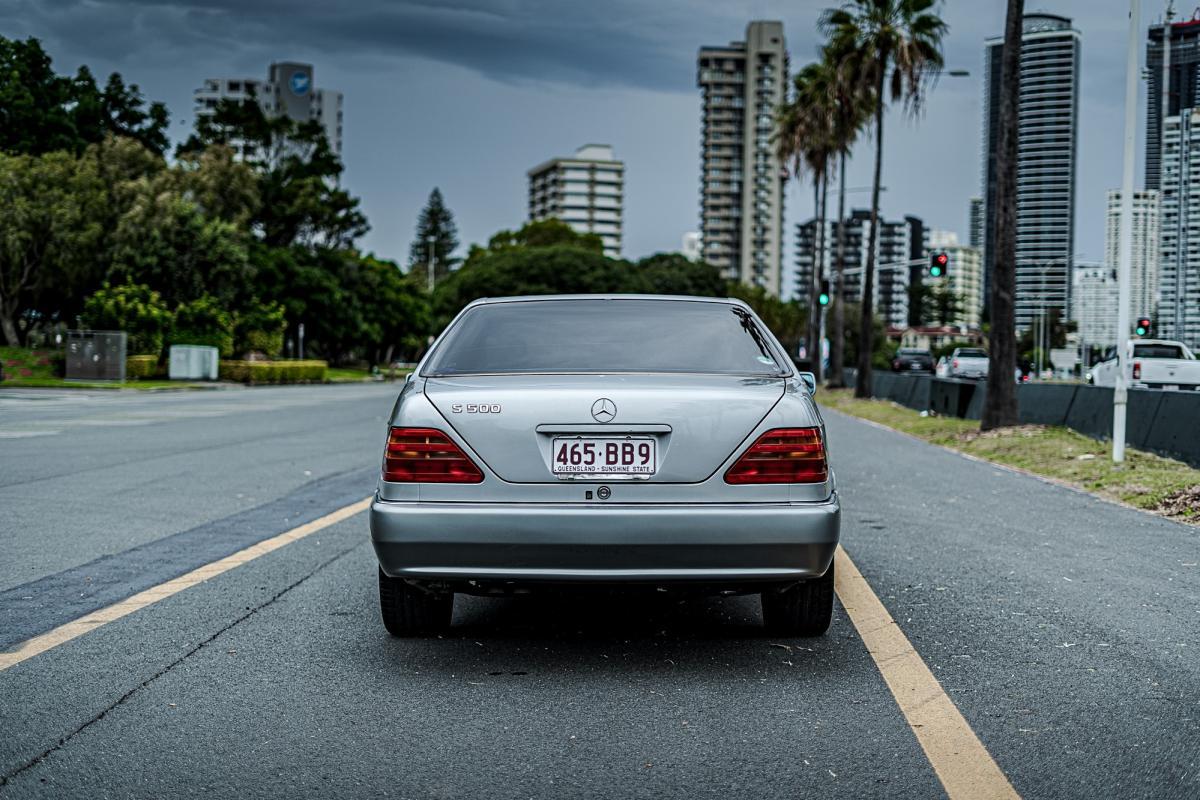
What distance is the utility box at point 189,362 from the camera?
48906 millimetres

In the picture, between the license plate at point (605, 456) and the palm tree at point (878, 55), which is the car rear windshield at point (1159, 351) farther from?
the license plate at point (605, 456)

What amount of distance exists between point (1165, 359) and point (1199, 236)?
17420 mm

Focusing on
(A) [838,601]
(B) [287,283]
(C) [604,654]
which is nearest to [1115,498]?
(A) [838,601]

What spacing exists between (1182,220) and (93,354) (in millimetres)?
37710

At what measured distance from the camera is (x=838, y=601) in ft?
20.4

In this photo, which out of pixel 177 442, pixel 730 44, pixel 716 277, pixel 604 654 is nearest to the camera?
pixel 604 654

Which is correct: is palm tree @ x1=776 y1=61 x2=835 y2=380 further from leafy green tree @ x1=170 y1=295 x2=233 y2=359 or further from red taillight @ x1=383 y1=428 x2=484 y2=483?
red taillight @ x1=383 y1=428 x2=484 y2=483

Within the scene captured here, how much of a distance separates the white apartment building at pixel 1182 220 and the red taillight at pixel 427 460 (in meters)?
25.0

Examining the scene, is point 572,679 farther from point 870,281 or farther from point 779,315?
point 779,315

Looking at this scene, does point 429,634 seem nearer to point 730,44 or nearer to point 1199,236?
point 1199,236

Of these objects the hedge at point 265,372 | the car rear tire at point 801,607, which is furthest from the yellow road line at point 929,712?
the hedge at point 265,372

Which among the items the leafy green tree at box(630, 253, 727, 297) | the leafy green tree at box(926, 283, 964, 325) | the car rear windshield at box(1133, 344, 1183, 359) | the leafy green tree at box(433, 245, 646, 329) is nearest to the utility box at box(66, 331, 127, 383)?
the car rear windshield at box(1133, 344, 1183, 359)

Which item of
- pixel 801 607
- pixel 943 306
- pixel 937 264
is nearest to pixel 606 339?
pixel 801 607

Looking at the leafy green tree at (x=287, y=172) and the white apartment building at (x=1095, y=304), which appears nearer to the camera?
the leafy green tree at (x=287, y=172)
